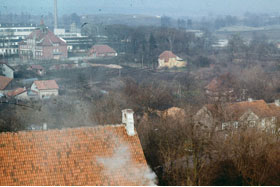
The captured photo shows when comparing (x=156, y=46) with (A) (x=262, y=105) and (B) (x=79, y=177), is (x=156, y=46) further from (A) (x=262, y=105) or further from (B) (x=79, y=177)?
(B) (x=79, y=177)

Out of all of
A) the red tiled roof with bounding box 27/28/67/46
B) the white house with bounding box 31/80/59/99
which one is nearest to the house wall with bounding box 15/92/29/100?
the white house with bounding box 31/80/59/99

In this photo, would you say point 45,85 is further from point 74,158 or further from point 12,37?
point 74,158

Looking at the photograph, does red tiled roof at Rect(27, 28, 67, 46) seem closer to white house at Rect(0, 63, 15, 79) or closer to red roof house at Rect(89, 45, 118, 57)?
white house at Rect(0, 63, 15, 79)

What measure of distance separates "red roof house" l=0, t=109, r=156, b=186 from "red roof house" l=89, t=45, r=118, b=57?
55.4 ft

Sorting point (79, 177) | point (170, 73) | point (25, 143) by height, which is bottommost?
point (170, 73)

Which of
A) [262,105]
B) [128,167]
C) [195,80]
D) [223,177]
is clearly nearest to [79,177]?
[128,167]

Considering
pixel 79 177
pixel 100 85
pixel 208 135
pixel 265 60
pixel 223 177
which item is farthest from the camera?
pixel 265 60

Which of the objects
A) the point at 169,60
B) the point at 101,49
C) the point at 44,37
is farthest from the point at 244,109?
the point at 169,60

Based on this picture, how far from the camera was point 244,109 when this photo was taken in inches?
478

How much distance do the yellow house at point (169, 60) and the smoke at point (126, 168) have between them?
21.5 m

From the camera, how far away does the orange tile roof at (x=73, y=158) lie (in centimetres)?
490

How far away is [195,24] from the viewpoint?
4144cm

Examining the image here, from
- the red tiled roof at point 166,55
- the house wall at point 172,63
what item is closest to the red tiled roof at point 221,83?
the house wall at point 172,63

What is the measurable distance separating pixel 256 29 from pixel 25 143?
38328mm
